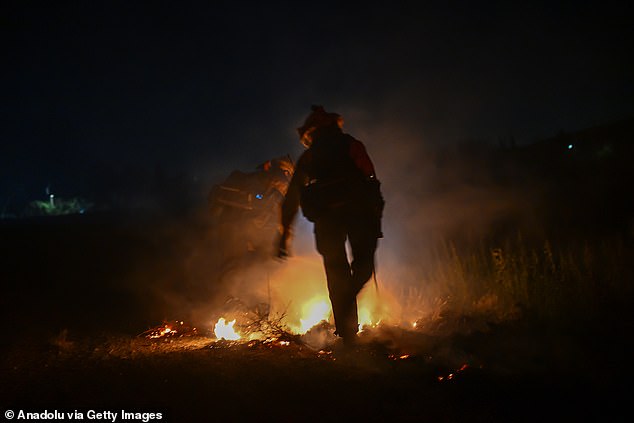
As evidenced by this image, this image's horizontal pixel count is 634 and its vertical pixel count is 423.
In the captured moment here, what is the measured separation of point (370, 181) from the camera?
2949 mm

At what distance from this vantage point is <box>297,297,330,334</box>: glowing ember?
399 centimetres

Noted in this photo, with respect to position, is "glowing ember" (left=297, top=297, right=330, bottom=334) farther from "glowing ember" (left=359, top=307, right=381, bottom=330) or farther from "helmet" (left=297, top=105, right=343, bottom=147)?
"helmet" (left=297, top=105, right=343, bottom=147)

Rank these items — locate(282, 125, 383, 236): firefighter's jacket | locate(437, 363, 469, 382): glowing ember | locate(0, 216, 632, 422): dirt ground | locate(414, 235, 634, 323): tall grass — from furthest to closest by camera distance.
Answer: locate(414, 235, 634, 323): tall grass, locate(282, 125, 383, 236): firefighter's jacket, locate(437, 363, 469, 382): glowing ember, locate(0, 216, 632, 422): dirt ground

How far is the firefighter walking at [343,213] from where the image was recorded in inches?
113

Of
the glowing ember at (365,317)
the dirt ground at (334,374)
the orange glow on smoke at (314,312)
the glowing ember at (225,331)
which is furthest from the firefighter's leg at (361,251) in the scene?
the glowing ember at (225,331)

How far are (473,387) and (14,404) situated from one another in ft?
8.43

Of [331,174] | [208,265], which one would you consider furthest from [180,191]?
[331,174]

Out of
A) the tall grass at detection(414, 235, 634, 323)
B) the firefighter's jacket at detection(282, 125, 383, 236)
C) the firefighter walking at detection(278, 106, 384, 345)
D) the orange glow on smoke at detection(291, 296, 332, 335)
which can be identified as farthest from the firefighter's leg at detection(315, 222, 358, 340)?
the tall grass at detection(414, 235, 634, 323)

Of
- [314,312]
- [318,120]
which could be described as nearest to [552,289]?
[314,312]

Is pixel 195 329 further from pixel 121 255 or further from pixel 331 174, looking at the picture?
pixel 121 255

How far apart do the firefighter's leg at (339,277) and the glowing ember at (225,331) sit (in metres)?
1.12

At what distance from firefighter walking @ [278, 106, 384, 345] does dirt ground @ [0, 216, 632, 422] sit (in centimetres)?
39

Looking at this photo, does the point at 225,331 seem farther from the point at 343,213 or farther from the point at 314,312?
the point at 343,213

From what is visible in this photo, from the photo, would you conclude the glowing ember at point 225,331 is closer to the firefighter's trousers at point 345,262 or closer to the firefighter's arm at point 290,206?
the firefighter's arm at point 290,206
